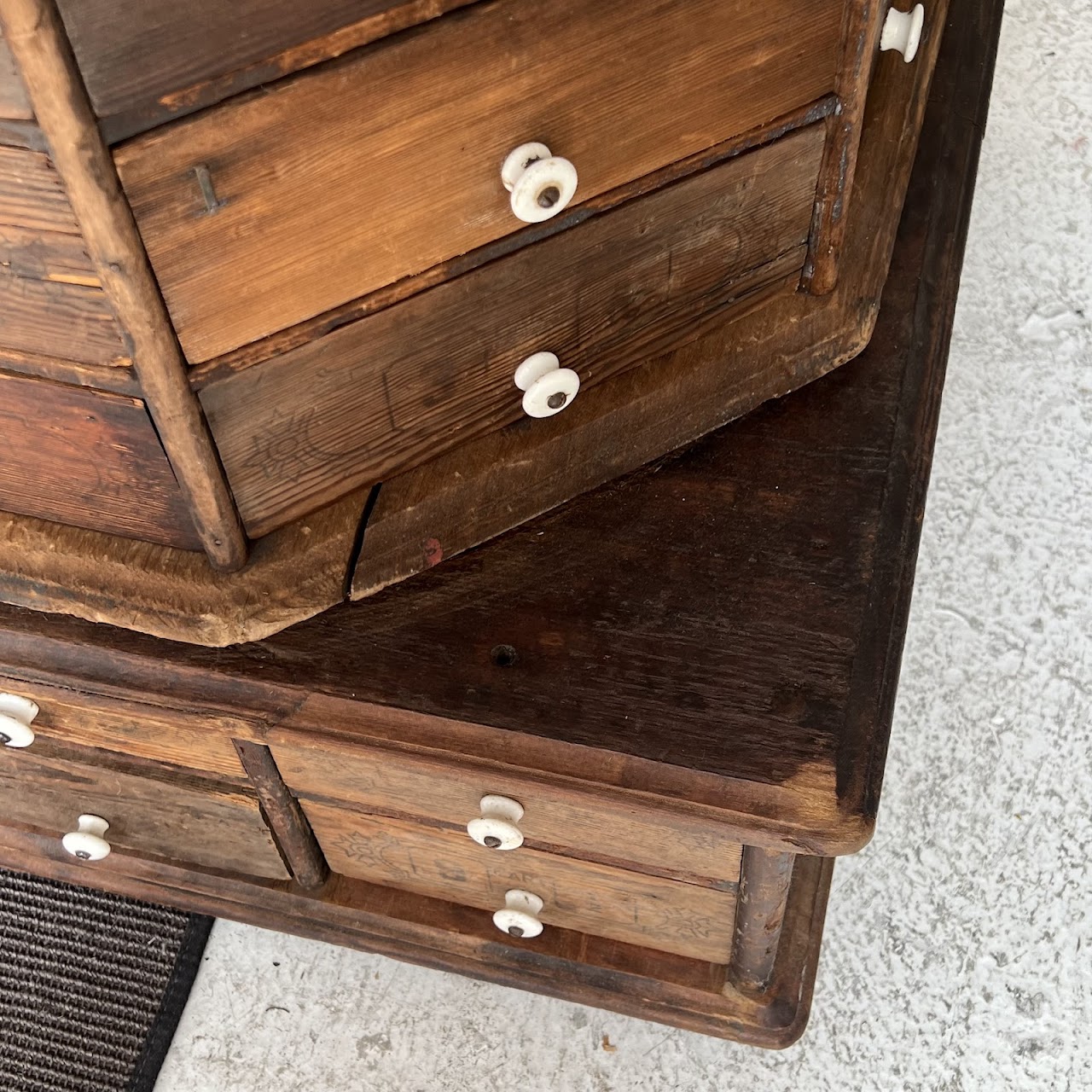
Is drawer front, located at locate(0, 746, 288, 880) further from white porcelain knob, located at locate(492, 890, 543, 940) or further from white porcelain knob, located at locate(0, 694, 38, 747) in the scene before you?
white porcelain knob, located at locate(492, 890, 543, 940)

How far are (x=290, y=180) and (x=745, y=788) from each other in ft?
1.74

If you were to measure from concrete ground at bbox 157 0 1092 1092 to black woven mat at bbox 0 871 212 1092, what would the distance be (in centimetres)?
4

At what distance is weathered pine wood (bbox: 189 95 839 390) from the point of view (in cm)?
82

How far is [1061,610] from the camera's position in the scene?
1.64m

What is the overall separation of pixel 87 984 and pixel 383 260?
1.00 metres

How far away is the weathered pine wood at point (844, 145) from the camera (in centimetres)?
91

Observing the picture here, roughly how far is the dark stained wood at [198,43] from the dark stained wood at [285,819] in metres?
0.57

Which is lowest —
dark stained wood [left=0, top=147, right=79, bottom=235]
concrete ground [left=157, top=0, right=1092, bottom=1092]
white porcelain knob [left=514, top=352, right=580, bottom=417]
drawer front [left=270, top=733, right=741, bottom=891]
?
concrete ground [left=157, top=0, right=1092, bottom=1092]

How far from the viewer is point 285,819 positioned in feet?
3.88

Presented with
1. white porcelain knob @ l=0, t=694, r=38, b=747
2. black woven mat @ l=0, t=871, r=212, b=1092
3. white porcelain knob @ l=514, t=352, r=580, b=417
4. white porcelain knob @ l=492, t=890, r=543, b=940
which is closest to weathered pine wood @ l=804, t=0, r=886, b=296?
white porcelain knob @ l=514, t=352, r=580, b=417

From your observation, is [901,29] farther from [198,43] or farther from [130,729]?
[130,729]

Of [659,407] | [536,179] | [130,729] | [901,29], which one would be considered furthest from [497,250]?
[130,729]

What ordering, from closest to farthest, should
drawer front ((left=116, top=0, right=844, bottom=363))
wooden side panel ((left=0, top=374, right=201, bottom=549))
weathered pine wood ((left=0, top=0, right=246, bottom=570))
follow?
1. weathered pine wood ((left=0, top=0, right=246, bottom=570))
2. drawer front ((left=116, top=0, right=844, bottom=363))
3. wooden side panel ((left=0, top=374, right=201, bottom=549))

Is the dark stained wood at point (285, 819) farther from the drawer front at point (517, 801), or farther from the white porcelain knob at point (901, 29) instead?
the white porcelain knob at point (901, 29)
